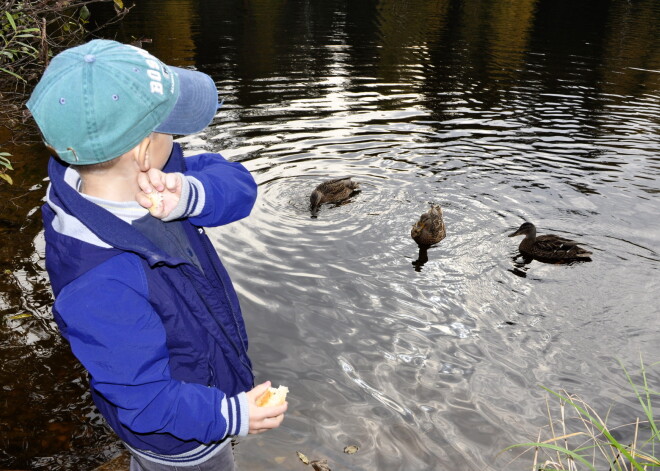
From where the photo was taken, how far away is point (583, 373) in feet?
19.8

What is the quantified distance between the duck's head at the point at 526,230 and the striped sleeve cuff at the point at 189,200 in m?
6.83

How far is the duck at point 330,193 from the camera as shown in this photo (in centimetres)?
941

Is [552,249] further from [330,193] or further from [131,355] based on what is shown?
[131,355]

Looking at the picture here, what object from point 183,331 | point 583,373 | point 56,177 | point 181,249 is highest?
point 56,177

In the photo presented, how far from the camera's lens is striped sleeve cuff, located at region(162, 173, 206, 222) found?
8.23 ft

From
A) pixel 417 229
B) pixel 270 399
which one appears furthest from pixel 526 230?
pixel 270 399

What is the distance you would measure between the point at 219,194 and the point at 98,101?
692 mm

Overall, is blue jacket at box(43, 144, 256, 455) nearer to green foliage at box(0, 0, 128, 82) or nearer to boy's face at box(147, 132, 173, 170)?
boy's face at box(147, 132, 173, 170)

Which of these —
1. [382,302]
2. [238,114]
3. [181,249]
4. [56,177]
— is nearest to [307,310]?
[382,302]

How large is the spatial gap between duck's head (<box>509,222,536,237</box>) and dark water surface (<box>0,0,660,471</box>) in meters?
0.37

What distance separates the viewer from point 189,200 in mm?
2559

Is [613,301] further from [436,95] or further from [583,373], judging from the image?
[436,95]

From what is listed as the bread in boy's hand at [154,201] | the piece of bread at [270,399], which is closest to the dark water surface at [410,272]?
the piece of bread at [270,399]

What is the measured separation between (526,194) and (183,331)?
28.8 ft
